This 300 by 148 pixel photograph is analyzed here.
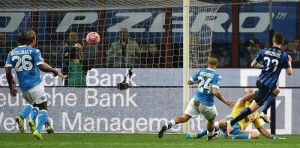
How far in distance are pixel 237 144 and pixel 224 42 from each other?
17.9 feet

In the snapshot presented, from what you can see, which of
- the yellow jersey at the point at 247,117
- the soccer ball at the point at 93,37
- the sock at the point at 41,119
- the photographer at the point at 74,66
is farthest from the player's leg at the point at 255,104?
the photographer at the point at 74,66

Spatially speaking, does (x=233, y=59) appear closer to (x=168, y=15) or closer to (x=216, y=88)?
(x=168, y=15)

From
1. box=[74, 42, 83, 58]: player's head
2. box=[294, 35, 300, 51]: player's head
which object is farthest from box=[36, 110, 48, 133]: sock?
box=[294, 35, 300, 51]: player's head

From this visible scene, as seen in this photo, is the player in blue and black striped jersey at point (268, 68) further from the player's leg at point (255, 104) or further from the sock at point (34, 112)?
the sock at point (34, 112)

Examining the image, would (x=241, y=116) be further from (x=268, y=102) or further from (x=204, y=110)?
(x=268, y=102)

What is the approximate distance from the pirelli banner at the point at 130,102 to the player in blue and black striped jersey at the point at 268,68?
3491 mm

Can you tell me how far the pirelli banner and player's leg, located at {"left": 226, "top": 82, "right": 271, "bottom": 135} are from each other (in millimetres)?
3487

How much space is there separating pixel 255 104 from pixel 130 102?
4.31 metres

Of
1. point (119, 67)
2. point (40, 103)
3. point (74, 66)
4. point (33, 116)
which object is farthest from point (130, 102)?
point (33, 116)

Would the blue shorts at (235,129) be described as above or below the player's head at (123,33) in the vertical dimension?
below

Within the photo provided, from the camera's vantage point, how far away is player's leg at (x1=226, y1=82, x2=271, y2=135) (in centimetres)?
1823

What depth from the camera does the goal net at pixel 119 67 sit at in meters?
22.0

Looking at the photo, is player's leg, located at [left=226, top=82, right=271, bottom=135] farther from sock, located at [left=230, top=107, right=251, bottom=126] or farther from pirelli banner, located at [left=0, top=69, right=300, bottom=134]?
pirelli banner, located at [left=0, top=69, right=300, bottom=134]

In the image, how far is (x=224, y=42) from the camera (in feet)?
73.0
